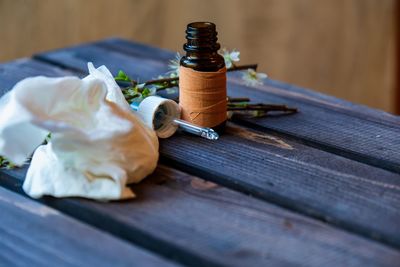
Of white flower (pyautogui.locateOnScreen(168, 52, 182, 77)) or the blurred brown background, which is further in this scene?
the blurred brown background

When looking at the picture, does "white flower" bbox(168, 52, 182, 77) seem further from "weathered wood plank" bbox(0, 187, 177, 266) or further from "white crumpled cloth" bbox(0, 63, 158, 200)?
"weathered wood plank" bbox(0, 187, 177, 266)

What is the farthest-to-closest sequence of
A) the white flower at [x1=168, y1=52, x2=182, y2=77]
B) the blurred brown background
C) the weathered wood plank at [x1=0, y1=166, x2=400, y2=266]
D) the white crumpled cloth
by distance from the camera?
the blurred brown background
the white flower at [x1=168, y1=52, x2=182, y2=77]
the white crumpled cloth
the weathered wood plank at [x1=0, y1=166, x2=400, y2=266]

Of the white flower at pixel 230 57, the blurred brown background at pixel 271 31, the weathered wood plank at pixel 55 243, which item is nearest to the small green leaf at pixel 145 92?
the white flower at pixel 230 57

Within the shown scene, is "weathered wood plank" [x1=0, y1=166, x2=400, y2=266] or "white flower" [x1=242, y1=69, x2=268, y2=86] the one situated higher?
"white flower" [x1=242, y1=69, x2=268, y2=86]

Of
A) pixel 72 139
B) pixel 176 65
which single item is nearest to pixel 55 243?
pixel 72 139

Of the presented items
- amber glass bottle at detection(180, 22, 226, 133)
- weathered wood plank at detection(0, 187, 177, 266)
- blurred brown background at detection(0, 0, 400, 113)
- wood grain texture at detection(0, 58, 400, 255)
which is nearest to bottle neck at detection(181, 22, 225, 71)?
amber glass bottle at detection(180, 22, 226, 133)

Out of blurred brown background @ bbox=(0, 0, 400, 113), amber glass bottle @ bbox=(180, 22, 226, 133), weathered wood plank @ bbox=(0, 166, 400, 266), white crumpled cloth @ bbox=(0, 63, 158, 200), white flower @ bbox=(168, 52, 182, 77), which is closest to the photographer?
weathered wood plank @ bbox=(0, 166, 400, 266)

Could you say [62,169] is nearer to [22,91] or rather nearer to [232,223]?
[22,91]

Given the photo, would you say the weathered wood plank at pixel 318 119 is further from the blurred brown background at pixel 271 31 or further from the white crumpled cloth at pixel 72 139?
the blurred brown background at pixel 271 31

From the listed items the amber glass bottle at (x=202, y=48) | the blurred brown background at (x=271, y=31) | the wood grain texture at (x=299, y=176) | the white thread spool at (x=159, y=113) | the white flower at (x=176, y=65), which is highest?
the amber glass bottle at (x=202, y=48)
